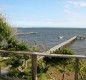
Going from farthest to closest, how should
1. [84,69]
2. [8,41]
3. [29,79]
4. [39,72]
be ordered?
[8,41], [39,72], [29,79], [84,69]

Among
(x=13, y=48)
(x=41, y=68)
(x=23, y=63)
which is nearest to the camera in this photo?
(x=41, y=68)

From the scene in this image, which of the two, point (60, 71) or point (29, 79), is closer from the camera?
point (29, 79)

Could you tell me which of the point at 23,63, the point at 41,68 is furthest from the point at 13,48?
the point at 41,68

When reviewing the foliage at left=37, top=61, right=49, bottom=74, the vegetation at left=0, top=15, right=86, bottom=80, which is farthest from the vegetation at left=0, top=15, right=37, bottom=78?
the foliage at left=37, top=61, right=49, bottom=74

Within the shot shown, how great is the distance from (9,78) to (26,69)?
121 cm

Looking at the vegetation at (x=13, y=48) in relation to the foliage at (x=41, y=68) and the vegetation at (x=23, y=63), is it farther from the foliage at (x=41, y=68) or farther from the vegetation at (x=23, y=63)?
the foliage at (x=41, y=68)

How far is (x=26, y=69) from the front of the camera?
34.3 feet

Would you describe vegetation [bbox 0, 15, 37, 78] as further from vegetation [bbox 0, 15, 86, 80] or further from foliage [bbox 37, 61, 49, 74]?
foliage [bbox 37, 61, 49, 74]

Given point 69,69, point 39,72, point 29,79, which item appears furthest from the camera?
point 69,69

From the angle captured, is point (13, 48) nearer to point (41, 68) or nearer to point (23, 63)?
point (23, 63)

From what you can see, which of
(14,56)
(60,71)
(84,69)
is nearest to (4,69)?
(14,56)

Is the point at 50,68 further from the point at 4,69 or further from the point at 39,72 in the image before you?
the point at 4,69

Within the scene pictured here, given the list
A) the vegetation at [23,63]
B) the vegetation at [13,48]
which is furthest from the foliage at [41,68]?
the vegetation at [13,48]

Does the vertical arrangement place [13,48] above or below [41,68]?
above
